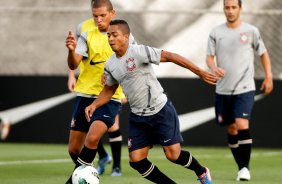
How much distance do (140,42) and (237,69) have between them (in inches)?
291

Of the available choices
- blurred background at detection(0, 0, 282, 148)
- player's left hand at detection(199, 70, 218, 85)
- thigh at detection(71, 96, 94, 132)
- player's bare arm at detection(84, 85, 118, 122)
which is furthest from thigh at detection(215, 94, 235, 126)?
blurred background at detection(0, 0, 282, 148)

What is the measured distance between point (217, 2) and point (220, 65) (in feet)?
25.2

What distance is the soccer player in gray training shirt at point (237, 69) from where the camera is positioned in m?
11.4

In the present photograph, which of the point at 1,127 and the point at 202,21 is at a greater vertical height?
the point at 202,21

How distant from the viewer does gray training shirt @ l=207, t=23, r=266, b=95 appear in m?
11.6

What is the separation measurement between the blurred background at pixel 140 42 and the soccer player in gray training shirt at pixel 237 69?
5.00 metres

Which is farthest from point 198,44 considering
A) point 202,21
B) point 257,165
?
point 257,165

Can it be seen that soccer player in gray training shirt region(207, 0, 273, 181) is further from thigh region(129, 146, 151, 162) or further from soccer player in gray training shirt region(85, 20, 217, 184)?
thigh region(129, 146, 151, 162)

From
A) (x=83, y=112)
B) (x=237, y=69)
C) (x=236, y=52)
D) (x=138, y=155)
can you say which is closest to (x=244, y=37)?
(x=236, y=52)

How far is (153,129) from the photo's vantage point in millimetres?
9281

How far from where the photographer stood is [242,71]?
1166 centimetres

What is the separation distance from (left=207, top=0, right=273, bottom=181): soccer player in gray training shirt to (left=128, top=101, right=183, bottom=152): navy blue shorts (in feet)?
7.38

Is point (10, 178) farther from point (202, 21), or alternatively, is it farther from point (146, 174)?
point (202, 21)

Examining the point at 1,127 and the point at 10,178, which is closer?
the point at 10,178
